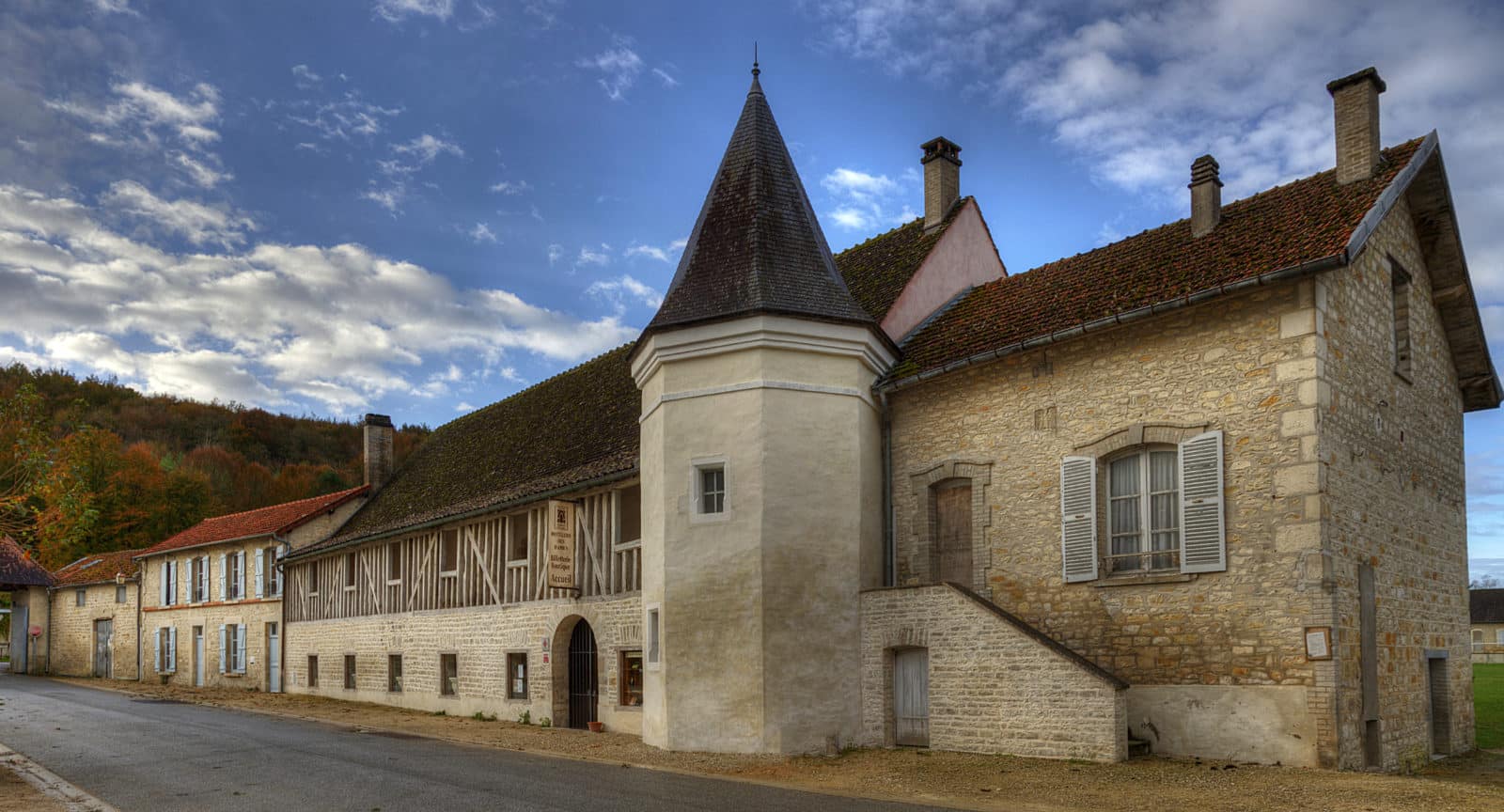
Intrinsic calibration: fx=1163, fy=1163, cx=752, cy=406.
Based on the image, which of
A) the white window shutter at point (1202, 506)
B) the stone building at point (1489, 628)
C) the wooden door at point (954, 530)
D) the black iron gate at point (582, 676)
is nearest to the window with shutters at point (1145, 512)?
the white window shutter at point (1202, 506)

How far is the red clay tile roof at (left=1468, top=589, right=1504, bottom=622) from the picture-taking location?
6097cm

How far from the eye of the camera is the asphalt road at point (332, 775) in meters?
9.91


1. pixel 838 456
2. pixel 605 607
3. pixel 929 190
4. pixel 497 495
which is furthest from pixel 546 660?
pixel 929 190

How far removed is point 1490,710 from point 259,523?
30.3 metres

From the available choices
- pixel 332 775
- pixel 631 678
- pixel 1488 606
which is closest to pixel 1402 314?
pixel 631 678

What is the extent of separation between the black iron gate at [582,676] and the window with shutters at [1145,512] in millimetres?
8564

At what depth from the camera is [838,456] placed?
1466 cm

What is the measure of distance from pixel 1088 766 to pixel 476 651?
13142 millimetres

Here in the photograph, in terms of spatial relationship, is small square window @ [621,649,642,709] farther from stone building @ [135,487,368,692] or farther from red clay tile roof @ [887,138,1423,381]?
stone building @ [135,487,368,692]

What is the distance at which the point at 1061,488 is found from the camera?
1322cm

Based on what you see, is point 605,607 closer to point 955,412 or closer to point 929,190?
point 955,412

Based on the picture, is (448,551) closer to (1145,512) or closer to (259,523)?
(259,523)

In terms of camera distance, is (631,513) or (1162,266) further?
(631,513)

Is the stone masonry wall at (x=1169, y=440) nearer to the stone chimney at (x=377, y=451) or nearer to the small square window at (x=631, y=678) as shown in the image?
the small square window at (x=631, y=678)
